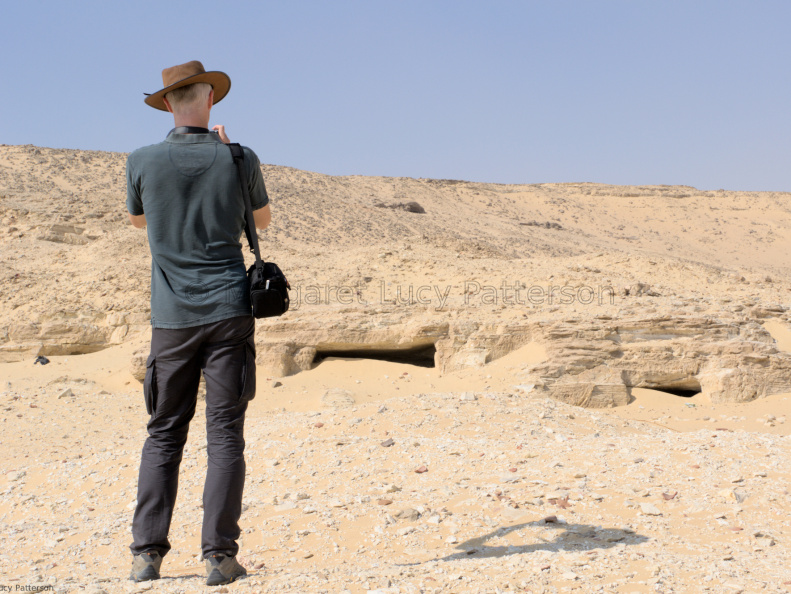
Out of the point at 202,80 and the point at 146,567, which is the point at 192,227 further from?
the point at 146,567

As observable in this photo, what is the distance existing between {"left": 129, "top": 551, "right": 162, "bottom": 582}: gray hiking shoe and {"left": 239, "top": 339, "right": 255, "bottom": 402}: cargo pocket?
73cm

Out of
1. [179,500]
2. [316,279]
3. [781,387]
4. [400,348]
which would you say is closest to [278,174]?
[316,279]

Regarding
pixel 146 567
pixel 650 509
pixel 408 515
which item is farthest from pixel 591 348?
pixel 146 567

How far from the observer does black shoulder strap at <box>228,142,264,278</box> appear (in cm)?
290

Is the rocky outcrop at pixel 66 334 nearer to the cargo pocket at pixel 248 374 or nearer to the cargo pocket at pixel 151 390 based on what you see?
the cargo pocket at pixel 151 390

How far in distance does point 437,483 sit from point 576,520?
99cm

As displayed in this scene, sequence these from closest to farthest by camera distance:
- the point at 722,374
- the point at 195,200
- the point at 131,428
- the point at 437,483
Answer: the point at 195,200
the point at 437,483
the point at 131,428
the point at 722,374

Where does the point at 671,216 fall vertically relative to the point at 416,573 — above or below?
above

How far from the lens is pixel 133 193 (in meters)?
2.96

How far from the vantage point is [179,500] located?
445 centimetres

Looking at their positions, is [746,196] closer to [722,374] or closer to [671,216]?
[671,216]

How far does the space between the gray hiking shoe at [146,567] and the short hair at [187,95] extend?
1852mm

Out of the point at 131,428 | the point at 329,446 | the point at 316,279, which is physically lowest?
the point at 131,428

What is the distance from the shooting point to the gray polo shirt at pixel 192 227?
2.83m
